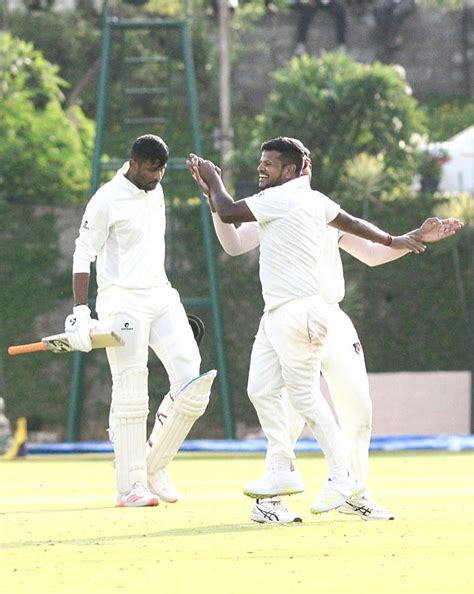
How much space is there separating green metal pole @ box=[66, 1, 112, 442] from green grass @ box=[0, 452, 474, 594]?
714 cm

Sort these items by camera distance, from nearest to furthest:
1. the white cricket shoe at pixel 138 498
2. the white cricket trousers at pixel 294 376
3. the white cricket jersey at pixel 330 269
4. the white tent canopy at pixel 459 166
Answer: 1. the white cricket trousers at pixel 294 376
2. the white cricket jersey at pixel 330 269
3. the white cricket shoe at pixel 138 498
4. the white tent canopy at pixel 459 166

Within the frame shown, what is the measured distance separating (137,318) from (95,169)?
9.05 m

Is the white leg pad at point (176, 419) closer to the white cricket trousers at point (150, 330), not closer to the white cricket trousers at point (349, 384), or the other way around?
the white cricket trousers at point (150, 330)

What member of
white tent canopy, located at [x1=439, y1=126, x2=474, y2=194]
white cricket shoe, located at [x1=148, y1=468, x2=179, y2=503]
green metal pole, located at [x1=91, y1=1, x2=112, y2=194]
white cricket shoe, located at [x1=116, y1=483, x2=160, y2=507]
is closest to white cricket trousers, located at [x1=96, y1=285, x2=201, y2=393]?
white cricket shoe, located at [x1=148, y1=468, x2=179, y2=503]

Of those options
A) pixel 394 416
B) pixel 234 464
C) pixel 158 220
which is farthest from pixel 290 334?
pixel 394 416

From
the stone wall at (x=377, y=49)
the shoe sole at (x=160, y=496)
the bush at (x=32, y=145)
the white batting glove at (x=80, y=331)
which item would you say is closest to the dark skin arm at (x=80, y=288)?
the white batting glove at (x=80, y=331)

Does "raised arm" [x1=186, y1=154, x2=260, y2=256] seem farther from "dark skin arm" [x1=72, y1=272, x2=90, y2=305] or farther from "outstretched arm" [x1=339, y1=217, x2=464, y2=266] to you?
"dark skin arm" [x1=72, y1=272, x2=90, y2=305]

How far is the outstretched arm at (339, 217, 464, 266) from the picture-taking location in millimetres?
8562

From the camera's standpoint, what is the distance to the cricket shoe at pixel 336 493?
8047 millimetres

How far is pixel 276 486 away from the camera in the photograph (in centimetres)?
820

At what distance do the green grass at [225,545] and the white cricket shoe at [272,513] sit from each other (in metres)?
0.09

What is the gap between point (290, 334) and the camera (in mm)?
8164

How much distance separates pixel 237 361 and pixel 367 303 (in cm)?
151

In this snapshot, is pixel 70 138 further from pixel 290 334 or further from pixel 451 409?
pixel 290 334
